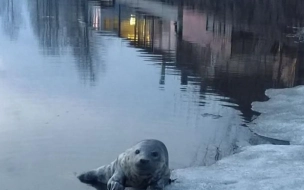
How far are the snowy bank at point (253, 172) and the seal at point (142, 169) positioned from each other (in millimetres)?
358

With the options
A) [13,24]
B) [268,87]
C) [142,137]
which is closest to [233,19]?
[13,24]

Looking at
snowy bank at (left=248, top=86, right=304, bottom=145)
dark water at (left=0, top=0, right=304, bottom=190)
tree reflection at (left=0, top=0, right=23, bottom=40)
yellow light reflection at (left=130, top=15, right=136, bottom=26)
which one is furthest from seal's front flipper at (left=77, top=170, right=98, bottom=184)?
yellow light reflection at (left=130, top=15, right=136, bottom=26)

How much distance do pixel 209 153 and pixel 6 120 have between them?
4.23m

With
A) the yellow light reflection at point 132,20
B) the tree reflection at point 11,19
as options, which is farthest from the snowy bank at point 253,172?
the yellow light reflection at point 132,20

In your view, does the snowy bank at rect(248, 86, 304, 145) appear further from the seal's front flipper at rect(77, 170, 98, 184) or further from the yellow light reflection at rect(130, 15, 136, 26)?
the yellow light reflection at rect(130, 15, 136, 26)

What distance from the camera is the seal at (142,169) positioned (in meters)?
9.03

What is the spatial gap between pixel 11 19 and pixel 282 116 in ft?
93.2

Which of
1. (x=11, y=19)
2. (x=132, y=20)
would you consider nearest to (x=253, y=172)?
(x=132, y=20)

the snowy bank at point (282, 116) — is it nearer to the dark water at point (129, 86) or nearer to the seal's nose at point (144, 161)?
the dark water at point (129, 86)

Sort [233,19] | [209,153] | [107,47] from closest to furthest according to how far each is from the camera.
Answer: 1. [209,153]
2. [107,47]
3. [233,19]

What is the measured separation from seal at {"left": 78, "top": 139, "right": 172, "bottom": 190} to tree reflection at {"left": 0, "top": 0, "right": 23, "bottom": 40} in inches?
770

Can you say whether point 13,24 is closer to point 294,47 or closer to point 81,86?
point 294,47

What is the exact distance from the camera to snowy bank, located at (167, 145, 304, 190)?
9523mm

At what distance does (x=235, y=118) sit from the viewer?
14.4m
